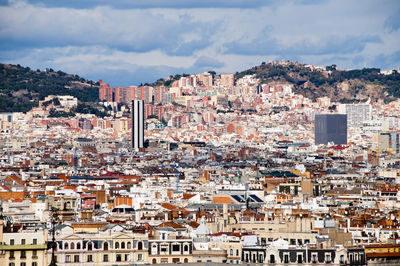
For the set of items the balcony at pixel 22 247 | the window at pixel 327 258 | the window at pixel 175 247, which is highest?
the balcony at pixel 22 247

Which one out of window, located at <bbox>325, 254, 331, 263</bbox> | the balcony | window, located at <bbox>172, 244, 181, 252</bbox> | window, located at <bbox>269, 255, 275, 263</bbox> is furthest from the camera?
window, located at <bbox>172, 244, 181, 252</bbox>

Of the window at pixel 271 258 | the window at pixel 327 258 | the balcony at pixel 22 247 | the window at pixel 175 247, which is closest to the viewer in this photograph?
the balcony at pixel 22 247

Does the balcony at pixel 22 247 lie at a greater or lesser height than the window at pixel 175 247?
greater

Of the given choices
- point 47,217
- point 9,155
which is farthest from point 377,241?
point 9,155

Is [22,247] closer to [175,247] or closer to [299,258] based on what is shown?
[175,247]

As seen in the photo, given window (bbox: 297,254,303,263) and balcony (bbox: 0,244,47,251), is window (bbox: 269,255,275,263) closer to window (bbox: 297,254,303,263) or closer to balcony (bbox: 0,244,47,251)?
window (bbox: 297,254,303,263)

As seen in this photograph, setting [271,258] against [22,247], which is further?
[271,258]

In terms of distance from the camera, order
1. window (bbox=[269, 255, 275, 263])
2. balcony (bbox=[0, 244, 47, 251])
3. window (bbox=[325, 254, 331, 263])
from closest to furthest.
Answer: balcony (bbox=[0, 244, 47, 251]) < window (bbox=[269, 255, 275, 263]) < window (bbox=[325, 254, 331, 263])

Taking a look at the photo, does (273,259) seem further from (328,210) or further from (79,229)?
(328,210)

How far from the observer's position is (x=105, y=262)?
155ft

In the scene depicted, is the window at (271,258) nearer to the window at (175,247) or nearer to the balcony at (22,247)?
the window at (175,247)

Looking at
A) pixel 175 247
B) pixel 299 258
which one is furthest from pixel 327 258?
pixel 175 247

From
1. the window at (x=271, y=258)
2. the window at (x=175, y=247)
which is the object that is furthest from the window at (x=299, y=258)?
the window at (x=175, y=247)

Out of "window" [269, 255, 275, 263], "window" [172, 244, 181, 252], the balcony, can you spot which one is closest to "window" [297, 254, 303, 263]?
"window" [269, 255, 275, 263]
